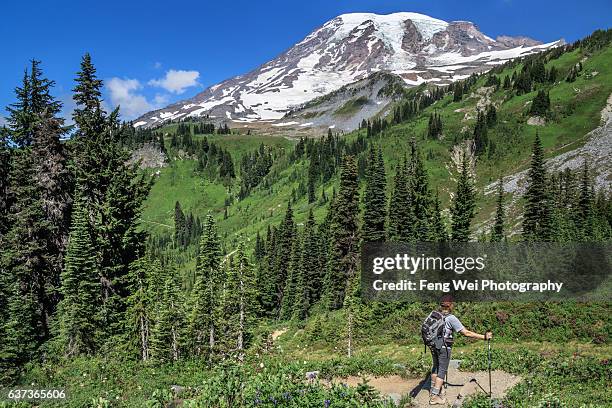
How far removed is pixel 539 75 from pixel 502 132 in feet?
132

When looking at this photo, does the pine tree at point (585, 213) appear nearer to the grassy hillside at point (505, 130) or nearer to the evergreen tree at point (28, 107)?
the grassy hillside at point (505, 130)

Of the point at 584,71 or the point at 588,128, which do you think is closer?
the point at 588,128

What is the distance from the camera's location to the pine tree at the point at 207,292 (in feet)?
132

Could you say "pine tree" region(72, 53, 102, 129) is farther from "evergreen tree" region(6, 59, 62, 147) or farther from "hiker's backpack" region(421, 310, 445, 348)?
"hiker's backpack" region(421, 310, 445, 348)

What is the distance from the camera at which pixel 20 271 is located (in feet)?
98.5

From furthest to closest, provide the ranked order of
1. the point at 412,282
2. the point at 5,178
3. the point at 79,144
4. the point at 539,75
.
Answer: the point at 539,75
the point at 5,178
the point at 79,144
the point at 412,282

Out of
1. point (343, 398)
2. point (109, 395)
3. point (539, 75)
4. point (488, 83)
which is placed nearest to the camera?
point (343, 398)

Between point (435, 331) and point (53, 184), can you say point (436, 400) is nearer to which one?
point (435, 331)

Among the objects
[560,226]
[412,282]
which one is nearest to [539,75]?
[560,226]

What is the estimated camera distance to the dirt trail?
1321 cm

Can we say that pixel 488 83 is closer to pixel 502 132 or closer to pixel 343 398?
pixel 502 132

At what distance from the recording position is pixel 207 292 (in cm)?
4022

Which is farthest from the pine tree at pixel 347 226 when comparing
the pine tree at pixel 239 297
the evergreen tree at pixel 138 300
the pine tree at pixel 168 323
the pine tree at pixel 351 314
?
the evergreen tree at pixel 138 300

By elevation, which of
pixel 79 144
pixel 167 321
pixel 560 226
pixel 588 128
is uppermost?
pixel 588 128
